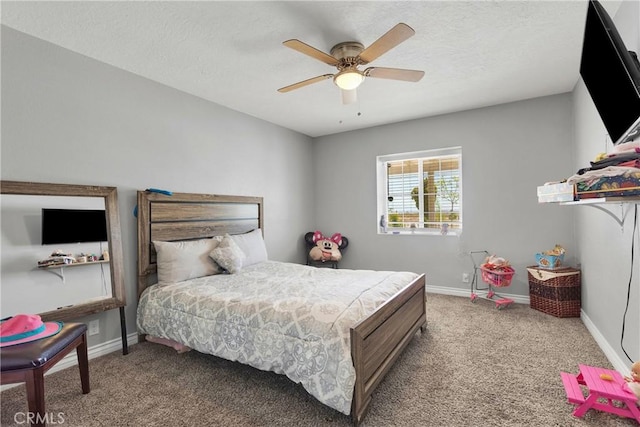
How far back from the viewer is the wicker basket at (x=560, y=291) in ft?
10.5

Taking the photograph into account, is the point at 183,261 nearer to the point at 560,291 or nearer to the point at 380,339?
the point at 380,339

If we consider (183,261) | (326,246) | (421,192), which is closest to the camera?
(183,261)

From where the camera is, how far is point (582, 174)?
5.28 ft

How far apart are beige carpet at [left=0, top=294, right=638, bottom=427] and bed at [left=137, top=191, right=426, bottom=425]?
0.61 ft

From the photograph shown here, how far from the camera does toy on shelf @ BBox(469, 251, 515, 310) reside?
358cm

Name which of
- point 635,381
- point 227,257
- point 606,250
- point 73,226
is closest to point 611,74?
point 606,250

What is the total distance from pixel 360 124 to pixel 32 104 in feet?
12.4

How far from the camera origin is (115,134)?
9.11ft

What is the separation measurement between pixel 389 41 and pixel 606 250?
7.97ft

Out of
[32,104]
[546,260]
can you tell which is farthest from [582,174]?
[32,104]

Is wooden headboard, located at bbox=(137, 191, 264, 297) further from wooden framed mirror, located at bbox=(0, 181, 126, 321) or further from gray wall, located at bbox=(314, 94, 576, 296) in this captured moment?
gray wall, located at bbox=(314, 94, 576, 296)

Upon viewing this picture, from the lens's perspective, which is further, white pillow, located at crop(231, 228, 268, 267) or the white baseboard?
white pillow, located at crop(231, 228, 268, 267)

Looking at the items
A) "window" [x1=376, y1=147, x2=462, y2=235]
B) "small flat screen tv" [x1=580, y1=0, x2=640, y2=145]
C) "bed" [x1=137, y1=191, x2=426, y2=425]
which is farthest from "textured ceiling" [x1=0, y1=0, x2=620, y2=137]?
"bed" [x1=137, y1=191, x2=426, y2=425]

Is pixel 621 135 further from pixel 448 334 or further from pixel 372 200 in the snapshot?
pixel 372 200
